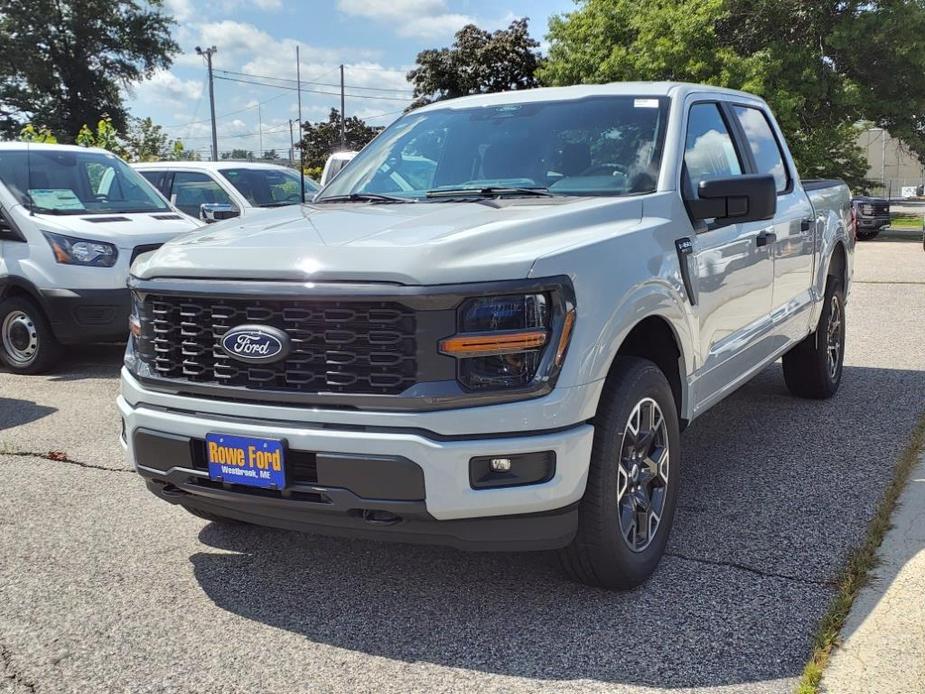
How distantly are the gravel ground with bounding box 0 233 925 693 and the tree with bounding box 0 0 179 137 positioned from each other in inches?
1827

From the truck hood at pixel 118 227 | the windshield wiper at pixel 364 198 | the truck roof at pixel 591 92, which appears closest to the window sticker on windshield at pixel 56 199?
the truck hood at pixel 118 227

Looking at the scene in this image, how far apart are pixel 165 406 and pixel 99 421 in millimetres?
3238

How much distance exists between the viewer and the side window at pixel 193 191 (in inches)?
444

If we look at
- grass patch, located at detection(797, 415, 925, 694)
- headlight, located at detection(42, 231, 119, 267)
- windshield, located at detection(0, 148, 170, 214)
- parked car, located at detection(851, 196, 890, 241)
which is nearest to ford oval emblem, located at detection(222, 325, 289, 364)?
grass patch, located at detection(797, 415, 925, 694)

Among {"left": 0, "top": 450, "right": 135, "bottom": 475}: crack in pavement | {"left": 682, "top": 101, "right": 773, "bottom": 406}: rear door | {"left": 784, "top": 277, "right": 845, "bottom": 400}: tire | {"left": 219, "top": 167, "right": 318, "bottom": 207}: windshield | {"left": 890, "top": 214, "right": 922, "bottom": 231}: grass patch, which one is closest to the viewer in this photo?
{"left": 682, "top": 101, "right": 773, "bottom": 406}: rear door

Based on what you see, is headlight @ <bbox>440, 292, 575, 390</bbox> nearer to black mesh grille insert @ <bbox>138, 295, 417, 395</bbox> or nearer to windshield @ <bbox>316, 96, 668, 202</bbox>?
black mesh grille insert @ <bbox>138, 295, 417, 395</bbox>

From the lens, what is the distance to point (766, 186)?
153 inches

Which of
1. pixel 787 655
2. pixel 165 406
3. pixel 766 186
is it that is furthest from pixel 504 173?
pixel 787 655

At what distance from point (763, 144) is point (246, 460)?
3.76 metres

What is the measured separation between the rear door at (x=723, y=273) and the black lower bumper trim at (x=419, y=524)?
1.30 meters

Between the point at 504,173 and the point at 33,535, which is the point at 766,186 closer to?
the point at 504,173

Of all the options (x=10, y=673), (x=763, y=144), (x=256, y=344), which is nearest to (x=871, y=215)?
(x=763, y=144)

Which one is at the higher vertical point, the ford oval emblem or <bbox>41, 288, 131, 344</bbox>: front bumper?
the ford oval emblem

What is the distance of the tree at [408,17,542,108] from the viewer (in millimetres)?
41844
